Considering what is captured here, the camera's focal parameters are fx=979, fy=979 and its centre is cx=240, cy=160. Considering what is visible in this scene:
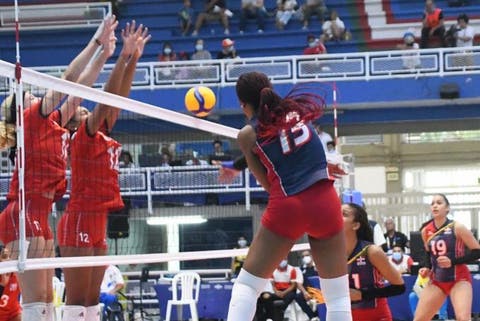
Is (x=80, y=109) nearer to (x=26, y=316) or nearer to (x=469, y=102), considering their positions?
(x=26, y=316)

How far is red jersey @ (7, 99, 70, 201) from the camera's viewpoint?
6219mm

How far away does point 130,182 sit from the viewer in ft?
51.8

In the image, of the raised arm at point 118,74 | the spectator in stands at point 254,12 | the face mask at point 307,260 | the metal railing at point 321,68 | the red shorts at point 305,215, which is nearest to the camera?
the red shorts at point 305,215

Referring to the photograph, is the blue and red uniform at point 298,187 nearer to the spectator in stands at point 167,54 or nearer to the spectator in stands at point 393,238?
the spectator in stands at point 393,238

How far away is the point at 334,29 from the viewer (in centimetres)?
2358

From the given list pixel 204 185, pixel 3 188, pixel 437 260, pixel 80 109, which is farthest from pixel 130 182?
pixel 80 109

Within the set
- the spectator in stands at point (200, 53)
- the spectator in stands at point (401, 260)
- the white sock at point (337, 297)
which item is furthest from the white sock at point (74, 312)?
the spectator in stands at point (200, 53)

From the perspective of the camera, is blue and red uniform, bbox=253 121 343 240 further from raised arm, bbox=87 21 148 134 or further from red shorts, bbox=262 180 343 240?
raised arm, bbox=87 21 148 134

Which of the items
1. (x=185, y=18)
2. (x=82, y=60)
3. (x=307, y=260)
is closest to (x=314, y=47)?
(x=185, y=18)

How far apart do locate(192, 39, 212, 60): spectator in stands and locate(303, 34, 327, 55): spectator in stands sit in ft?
7.44

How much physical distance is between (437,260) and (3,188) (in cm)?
699

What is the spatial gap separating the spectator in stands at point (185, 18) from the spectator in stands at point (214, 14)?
202 mm

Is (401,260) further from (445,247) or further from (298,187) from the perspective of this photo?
(298,187)

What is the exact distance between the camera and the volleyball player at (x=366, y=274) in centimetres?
656
